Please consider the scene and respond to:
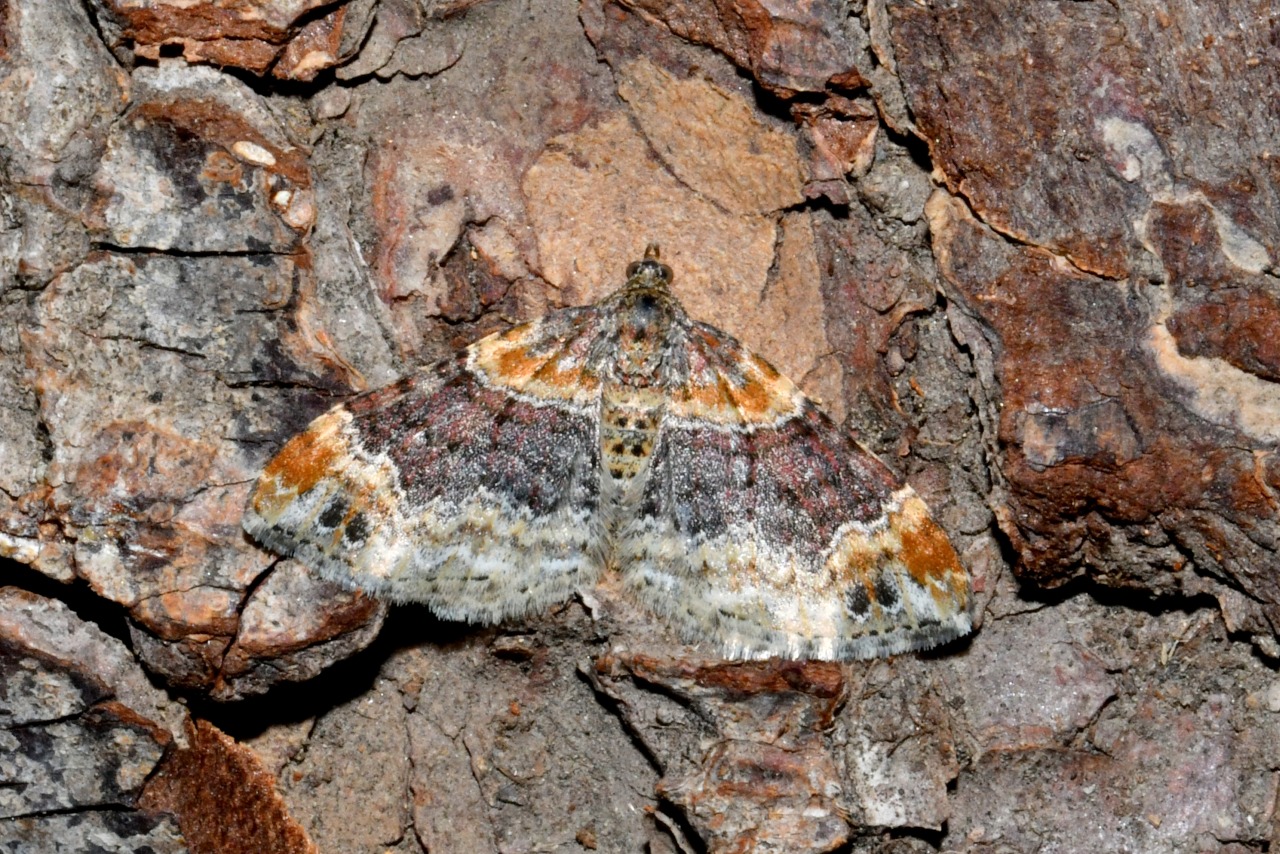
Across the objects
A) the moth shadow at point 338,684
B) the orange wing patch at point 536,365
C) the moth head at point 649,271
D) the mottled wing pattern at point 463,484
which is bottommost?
the moth shadow at point 338,684

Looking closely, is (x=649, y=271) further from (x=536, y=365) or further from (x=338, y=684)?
(x=338, y=684)

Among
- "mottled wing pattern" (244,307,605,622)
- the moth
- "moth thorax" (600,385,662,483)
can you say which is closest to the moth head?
the moth

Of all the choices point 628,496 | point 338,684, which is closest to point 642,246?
point 628,496

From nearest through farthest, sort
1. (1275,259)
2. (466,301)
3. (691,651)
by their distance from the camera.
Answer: (1275,259) < (691,651) < (466,301)

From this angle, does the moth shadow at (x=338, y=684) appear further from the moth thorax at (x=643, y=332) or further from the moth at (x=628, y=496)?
the moth thorax at (x=643, y=332)

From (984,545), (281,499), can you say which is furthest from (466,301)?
(984,545)

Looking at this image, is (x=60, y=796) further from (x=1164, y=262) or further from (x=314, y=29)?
(x=1164, y=262)

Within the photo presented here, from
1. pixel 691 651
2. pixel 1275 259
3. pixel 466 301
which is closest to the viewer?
pixel 1275 259

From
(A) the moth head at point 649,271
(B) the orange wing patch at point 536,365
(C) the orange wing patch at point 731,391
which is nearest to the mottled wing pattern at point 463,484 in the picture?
(B) the orange wing patch at point 536,365

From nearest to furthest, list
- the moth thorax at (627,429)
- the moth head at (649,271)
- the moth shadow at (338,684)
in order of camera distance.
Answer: the moth shadow at (338,684), the moth head at (649,271), the moth thorax at (627,429)

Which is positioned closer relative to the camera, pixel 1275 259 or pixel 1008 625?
pixel 1275 259
